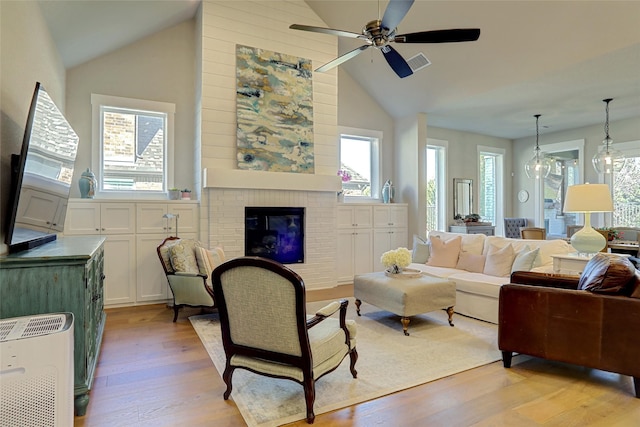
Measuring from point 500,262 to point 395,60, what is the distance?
106 inches

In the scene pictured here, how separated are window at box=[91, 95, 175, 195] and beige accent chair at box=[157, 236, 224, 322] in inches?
50.9

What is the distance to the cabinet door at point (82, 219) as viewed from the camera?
4.22 meters

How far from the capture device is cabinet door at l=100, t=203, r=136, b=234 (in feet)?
14.4

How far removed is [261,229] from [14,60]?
331 centimetres

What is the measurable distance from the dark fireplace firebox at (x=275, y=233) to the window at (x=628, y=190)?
601cm

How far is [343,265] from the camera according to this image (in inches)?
239

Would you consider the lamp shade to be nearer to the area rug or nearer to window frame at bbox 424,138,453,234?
the area rug

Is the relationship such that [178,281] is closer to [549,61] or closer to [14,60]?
[14,60]

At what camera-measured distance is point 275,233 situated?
17.6 ft

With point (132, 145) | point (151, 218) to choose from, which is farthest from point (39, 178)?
point (132, 145)

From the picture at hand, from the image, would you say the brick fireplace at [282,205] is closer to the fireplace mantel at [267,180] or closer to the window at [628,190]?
the fireplace mantel at [267,180]

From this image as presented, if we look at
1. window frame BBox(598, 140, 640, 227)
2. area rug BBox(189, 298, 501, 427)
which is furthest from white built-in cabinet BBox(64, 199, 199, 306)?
window frame BBox(598, 140, 640, 227)

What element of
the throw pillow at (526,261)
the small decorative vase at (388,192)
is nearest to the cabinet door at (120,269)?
the small decorative vase at (388,192)

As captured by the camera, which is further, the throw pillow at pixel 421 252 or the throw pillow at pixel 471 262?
the throw pillow at pixel 421 252
